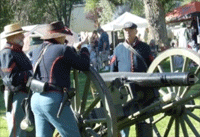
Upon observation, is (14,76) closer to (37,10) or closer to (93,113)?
(93,113)

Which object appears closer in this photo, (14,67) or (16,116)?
(14,67)

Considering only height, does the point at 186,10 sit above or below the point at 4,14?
below

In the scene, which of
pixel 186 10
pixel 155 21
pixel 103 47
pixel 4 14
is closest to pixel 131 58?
pixel 103 47

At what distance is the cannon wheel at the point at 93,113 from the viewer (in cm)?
542

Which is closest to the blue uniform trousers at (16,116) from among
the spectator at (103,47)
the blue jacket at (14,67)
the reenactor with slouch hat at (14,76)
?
the reenactor with slouch hat at (14,76)

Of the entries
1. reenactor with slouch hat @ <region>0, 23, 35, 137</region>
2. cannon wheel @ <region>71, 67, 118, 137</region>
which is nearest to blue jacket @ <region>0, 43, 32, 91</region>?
reenactor with slouch hat @ <region>0, 23, 35, 137</region>

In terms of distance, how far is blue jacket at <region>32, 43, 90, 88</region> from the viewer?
523cm

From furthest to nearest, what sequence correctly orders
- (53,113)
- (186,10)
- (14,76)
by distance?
(186,10)
(14,76)
(53,113)

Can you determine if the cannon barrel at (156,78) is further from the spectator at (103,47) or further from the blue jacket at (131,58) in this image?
the spectator at (103,47)

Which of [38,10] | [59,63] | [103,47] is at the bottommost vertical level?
[103,47]

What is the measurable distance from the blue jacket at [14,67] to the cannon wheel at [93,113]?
2.43 feet

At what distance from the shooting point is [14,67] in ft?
21.0

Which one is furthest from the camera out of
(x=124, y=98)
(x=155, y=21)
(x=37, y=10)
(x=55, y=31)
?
(x=37, y=10)

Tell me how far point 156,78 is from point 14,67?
5.93 feet
